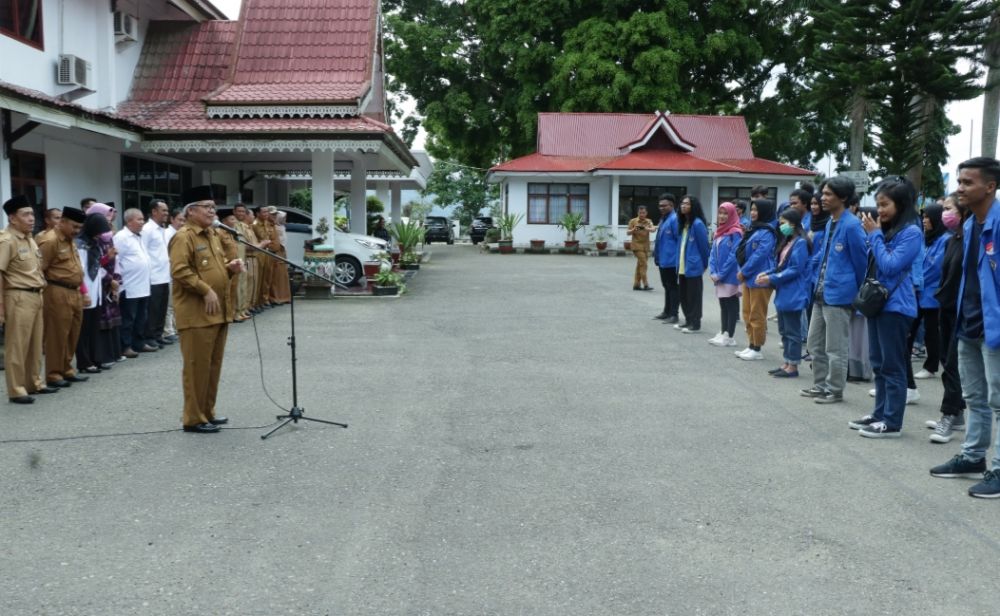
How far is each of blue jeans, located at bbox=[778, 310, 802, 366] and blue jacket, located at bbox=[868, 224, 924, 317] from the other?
2409 millimetres

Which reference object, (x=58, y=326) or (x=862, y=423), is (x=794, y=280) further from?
(x=58, y=326)

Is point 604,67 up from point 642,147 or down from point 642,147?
up

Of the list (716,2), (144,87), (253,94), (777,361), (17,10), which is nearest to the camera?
(777,361)

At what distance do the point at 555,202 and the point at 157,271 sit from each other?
82.0 ft

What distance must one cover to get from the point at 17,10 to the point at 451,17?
31.4 metres

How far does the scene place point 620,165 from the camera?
32000 mm

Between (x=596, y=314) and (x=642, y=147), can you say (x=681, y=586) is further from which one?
(x=642, y=147)

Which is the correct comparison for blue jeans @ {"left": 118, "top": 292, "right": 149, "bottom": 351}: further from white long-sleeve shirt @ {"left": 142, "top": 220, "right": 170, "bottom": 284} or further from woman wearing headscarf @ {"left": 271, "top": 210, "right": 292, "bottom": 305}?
woman wearing headscarf @ {"left": 271, "top": 210, "right": 292, "bottom": 305}

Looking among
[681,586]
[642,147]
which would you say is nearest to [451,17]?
[642,147]

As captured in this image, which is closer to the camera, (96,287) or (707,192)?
(96,287)

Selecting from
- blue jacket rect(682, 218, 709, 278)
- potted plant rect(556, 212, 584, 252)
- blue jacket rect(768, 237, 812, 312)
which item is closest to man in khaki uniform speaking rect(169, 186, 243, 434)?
blue jacket rect(768, 237, 812, 312)

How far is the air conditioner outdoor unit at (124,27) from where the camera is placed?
57.9 ft

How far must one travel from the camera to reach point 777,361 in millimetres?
9953

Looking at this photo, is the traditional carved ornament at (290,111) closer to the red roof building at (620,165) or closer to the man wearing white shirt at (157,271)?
the man wearing white shirt at (157,271)
